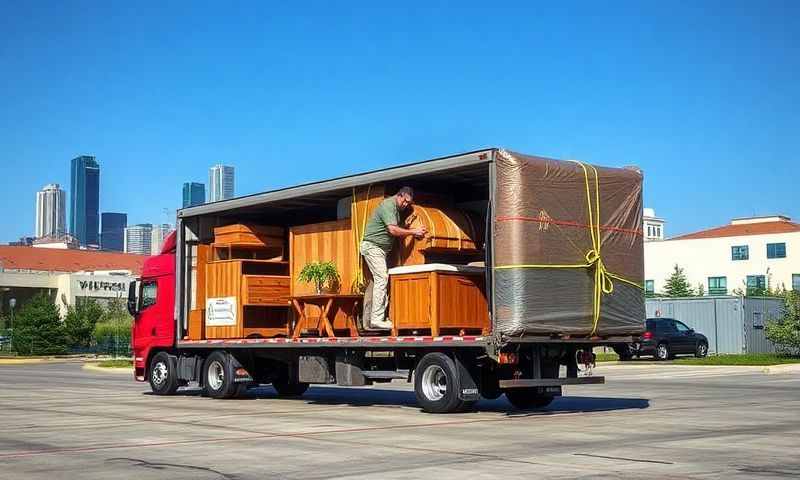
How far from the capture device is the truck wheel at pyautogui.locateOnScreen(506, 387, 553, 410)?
691 inches

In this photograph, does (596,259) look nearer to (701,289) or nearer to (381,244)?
(381,244)

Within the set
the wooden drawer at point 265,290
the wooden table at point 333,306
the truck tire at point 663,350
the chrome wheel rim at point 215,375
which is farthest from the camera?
the truck tire at point 663,350

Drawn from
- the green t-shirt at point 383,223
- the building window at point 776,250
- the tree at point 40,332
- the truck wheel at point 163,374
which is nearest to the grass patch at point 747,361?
the truck wheel at point 163,374

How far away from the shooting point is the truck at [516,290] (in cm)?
1535

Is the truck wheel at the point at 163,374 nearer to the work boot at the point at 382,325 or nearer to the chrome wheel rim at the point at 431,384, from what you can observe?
the work boot at the point at 382,325

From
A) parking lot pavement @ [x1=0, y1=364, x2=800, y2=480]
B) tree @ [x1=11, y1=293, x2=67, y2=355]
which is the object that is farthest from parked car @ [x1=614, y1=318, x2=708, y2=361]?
tree @ [x1=11, y1=293, x2=67, y2=355]

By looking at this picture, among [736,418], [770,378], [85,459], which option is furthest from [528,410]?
[770,378]

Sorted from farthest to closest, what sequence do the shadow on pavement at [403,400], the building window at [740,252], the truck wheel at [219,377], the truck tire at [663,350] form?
the building window at [740,252] < the truck tire at [663,350] < the truck wheel at [219,377] < the shadow on pavement at [403,400]

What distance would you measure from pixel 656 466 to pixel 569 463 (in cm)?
85

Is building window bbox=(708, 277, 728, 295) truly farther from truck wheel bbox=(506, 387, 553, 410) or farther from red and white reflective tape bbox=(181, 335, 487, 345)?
truck wheel bbox=(506, 387, 553, 410)

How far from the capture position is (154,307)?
23219 mm

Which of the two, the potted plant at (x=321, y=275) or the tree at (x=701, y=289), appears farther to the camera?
the tree at (x=701, y=289)

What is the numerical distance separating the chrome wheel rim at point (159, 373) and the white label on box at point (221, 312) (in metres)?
1.94

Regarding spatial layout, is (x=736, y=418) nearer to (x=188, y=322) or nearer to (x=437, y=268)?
(x=437, y=268)
